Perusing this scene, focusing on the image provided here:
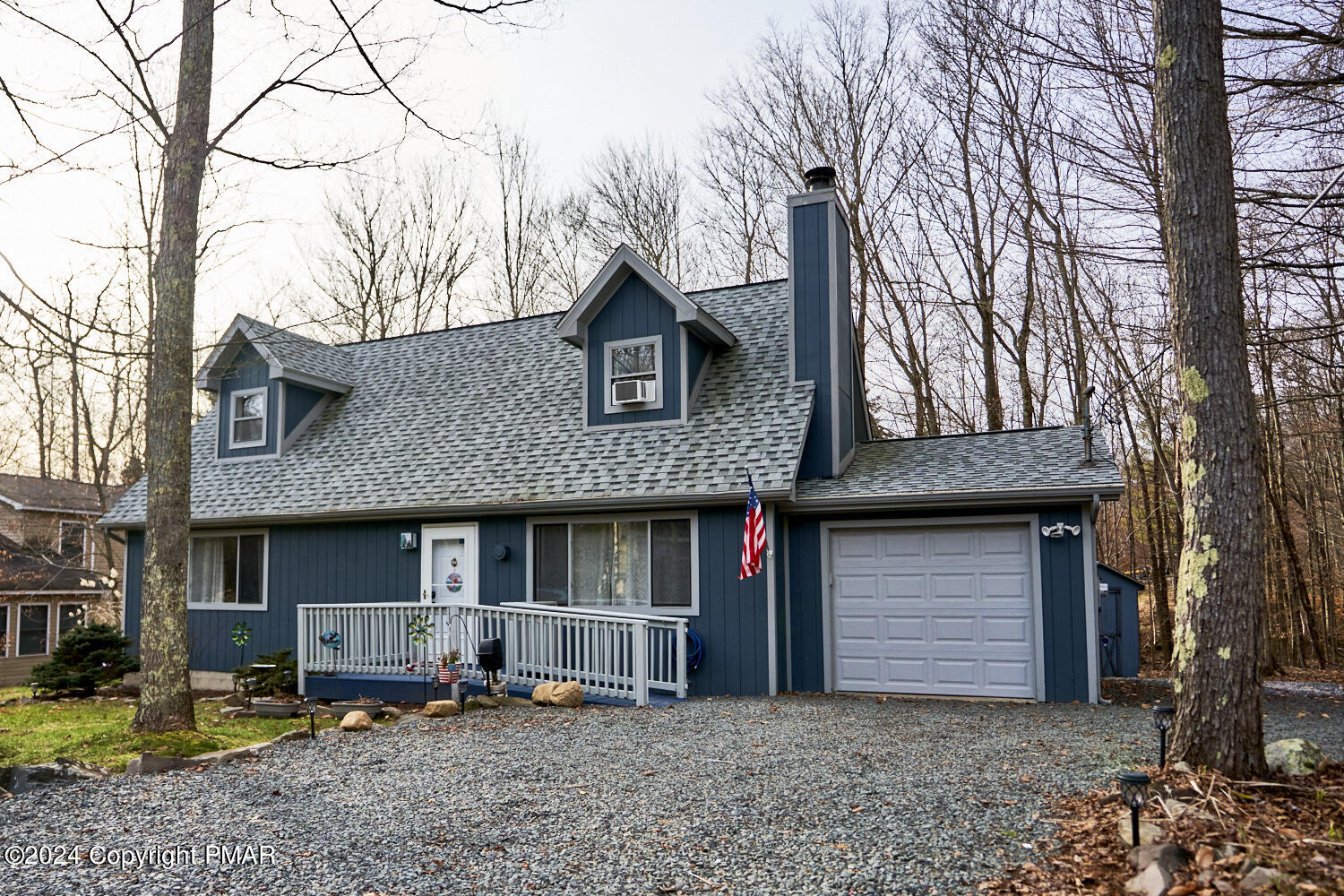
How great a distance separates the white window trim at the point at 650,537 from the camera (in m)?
10.1

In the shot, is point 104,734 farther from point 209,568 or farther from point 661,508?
point 209,568

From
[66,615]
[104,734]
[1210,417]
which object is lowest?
[66,615]

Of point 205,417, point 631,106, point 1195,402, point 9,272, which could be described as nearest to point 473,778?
point 1195,402

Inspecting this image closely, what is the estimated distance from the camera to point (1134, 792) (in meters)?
3.81

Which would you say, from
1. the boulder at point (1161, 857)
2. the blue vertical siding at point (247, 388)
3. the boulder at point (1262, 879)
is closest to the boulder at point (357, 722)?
the boulder at point (1161, 857)

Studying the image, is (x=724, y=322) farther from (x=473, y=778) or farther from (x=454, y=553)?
(x=473, y=778)

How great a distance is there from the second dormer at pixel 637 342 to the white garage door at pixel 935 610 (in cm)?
288

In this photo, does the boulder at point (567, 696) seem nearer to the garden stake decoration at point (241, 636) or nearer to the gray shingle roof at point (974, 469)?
the gray shingle roof at point (974, 469)

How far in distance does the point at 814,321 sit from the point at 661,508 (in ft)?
10.3

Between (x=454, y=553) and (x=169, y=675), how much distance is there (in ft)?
15.5

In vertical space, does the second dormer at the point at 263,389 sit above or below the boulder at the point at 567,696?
above

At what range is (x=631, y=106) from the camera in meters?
16.8

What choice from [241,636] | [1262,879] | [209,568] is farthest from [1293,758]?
[209,568]

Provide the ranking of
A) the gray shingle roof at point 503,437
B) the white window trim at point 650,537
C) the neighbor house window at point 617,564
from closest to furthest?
1. the white window trim at point 650,537
2. the neighbor house window at point 617,564
3. the gray shingle roof at point 503,437
